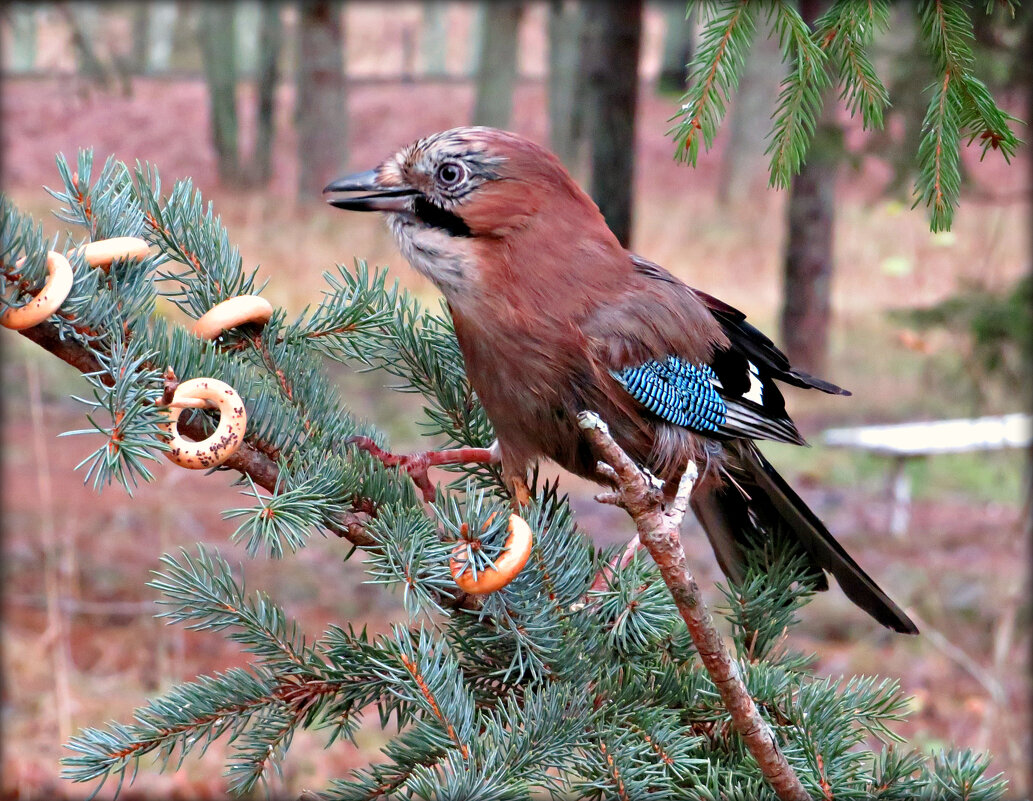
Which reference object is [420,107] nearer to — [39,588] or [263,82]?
[263,82]

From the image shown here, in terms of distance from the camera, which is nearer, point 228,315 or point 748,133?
point 228,315

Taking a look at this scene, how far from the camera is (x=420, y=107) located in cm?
2212

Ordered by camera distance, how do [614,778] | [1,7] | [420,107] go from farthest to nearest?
1. [420,107]
2. [1,7]
3. [614,778]

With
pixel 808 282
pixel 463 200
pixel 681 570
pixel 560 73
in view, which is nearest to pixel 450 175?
pixel 463 200

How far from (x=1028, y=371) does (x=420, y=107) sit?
18744mm

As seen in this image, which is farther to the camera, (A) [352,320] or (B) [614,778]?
(A) [352,320]

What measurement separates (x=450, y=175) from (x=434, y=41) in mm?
25928

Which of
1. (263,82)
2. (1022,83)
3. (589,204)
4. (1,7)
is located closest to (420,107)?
(263,82)

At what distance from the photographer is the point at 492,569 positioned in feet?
4.22

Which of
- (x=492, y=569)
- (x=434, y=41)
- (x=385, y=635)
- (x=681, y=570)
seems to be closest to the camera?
(x=681, y=570)

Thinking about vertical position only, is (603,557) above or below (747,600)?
above

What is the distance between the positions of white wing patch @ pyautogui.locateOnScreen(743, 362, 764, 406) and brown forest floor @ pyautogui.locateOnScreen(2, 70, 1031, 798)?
59 centimetres

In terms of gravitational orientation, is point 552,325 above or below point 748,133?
above

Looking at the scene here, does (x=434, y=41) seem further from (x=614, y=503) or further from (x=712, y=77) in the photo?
(x=614, y=503)
